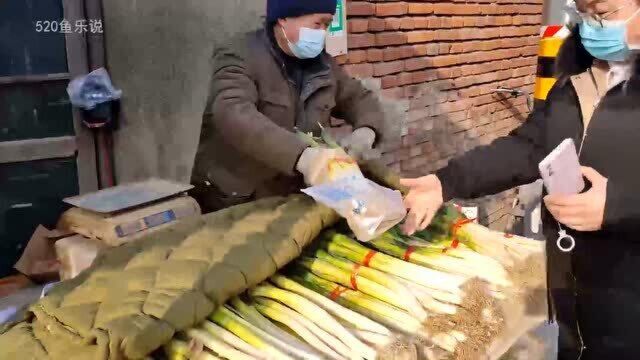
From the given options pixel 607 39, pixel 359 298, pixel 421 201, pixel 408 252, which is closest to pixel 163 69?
pixel 421 201

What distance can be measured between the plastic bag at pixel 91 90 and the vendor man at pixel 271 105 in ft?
2.50

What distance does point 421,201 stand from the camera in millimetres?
1996

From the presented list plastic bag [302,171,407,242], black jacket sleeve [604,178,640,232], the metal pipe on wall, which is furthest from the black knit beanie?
black jacket sleeve [604,178,640,232]

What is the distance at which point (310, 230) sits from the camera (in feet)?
5.57

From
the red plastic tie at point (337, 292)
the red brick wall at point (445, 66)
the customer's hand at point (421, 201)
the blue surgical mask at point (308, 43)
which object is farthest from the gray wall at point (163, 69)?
the red plastic tie at point (337, 292)

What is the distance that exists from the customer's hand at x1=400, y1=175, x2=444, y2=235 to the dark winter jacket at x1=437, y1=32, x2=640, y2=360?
0.06 meters

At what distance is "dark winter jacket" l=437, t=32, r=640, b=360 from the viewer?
67.1 inches

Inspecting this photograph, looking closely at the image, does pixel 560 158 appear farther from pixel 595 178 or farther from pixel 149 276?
pixel 149 276

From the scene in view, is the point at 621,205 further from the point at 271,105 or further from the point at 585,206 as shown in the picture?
the point at 271,105

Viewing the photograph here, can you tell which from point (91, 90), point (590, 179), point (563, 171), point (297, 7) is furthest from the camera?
point (91, 90)

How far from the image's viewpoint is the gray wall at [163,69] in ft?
11.1

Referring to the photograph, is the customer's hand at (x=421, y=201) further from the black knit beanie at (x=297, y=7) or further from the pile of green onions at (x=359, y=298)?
the black knit beanie at (x=297, y=7)

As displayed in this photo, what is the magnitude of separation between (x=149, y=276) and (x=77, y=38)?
2.25 m

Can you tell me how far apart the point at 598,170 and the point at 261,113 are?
135 cm
